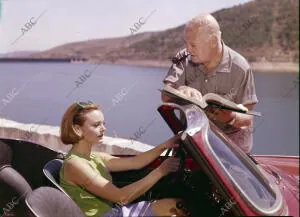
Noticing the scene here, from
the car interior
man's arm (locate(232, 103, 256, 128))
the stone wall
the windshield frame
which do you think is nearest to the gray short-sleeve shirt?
man's arm (locate(232, 103, 256, 128))

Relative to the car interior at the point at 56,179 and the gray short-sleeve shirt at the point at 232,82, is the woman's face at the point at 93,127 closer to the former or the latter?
the car interior at the point at 56,179

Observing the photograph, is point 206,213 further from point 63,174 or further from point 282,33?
point 282,33

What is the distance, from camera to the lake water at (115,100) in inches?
218

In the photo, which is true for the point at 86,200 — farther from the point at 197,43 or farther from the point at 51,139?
the point at 51,139

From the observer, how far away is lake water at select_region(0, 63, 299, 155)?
218 inches

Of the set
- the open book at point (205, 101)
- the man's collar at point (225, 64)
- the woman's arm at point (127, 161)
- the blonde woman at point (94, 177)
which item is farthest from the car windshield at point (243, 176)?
the man's collar at point (225, 64)

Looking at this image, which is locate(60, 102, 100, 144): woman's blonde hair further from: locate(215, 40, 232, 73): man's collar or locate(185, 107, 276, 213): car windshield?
locate(215, 40, 232, 73): man's collar

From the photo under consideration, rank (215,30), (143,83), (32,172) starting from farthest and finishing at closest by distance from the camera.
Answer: (143,83) → (32,172) → (215,30)

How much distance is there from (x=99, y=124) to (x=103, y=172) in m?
0.29

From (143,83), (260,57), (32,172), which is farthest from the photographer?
(260,57)

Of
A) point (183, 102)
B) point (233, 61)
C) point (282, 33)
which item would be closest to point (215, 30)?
point (233, 61)

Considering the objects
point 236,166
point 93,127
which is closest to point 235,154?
point 236,166

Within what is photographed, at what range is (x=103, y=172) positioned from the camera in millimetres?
2742

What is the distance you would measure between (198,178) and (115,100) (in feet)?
7.68
